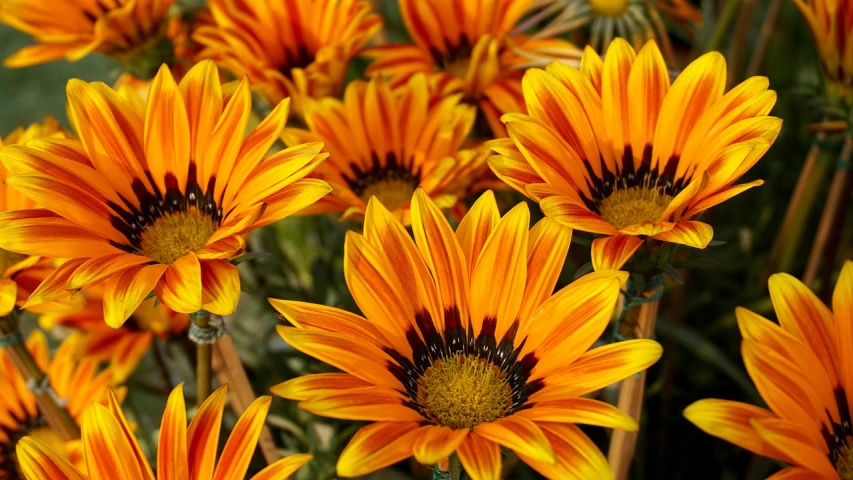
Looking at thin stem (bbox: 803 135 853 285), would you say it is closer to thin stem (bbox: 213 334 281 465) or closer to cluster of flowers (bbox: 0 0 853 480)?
cluster of flowers (bbox: 0 0 853 480)

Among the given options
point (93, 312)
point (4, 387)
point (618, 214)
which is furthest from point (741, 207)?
point (4, 387)

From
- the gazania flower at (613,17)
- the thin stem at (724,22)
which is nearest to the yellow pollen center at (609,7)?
the gazania flower at (613,17)

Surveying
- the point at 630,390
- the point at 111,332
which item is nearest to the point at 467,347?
the point at 630,390

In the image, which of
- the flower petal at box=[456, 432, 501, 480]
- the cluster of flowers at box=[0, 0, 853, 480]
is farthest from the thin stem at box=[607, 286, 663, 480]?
the flower petal at box=[456, 432, 501, 480]

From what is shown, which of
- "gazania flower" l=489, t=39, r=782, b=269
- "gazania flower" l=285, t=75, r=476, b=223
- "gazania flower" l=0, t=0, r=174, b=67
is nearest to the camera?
"gazania flower" l=489, t=39, r=782, b=269

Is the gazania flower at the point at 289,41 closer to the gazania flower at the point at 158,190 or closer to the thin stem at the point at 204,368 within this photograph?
the gazania flower at the point at 158,190

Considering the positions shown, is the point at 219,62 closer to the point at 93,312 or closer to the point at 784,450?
the point at 93,312
